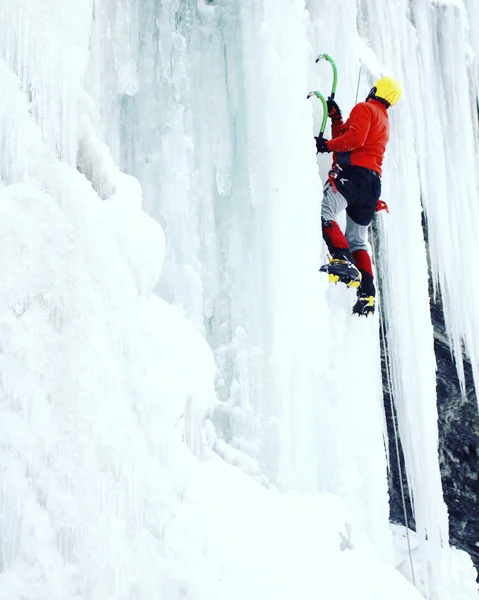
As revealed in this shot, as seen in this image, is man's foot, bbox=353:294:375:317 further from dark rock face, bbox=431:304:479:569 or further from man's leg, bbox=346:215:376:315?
dark rock face, bbox=431:304:479:569

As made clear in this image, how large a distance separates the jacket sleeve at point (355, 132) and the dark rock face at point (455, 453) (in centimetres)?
428

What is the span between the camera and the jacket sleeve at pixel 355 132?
392 centimetres

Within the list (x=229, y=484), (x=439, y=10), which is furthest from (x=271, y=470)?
(x=439, y=10)

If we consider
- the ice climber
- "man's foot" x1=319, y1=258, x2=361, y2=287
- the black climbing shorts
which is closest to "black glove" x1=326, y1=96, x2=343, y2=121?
the ice climber

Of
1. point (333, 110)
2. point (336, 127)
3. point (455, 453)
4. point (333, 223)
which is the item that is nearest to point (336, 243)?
point (333, 223)

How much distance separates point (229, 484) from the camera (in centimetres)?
304

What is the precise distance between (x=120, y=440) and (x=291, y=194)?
1820mm

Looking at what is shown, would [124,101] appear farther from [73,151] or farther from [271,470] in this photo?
[271,470]

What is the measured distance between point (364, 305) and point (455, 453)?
451cm

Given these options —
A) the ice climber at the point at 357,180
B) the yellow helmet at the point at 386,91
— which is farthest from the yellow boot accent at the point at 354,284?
the yellow helmet at the point at 386,91

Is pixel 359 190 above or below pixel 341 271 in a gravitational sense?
above

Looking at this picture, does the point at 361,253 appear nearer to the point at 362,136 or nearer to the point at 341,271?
the point at 341,271

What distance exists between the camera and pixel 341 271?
3734 millimetres

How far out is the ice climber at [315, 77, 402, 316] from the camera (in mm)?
3916
